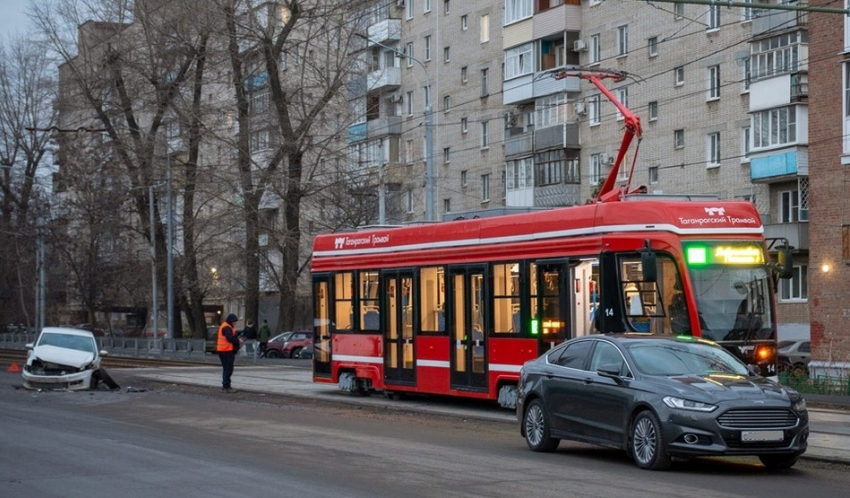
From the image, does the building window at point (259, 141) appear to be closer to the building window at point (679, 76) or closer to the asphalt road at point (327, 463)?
the building window at point (679, 76)

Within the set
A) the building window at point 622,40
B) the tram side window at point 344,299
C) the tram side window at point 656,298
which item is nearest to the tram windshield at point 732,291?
the tram side window at point 656,298

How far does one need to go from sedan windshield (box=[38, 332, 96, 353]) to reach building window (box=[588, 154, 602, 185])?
97.1 feet

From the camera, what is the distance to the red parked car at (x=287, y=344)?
54531 millimetres

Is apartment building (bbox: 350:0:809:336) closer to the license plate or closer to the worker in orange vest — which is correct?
the worker in orange vest

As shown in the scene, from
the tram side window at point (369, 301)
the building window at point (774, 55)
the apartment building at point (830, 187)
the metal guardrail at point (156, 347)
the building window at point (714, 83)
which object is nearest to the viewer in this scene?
the tram side window at point (369, 301)

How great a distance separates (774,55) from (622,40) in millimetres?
9603

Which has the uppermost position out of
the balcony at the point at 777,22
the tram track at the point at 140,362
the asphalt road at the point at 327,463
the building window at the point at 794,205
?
the balcony at the point at 777,22

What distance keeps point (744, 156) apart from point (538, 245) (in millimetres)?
29182

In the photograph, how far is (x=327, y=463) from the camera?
46.8 ft

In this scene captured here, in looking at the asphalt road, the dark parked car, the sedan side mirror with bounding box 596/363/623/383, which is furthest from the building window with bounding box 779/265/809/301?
the sedan side mirror with bounding box 596/363/623/383

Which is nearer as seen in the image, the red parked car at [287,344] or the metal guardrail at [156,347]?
the metal guardrail at [156,347]

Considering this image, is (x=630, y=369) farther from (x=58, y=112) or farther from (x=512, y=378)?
(x=58, y=112)

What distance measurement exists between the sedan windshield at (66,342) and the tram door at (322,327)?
5462 millimetres

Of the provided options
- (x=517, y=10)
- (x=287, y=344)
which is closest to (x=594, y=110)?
(x=517, y=10)
